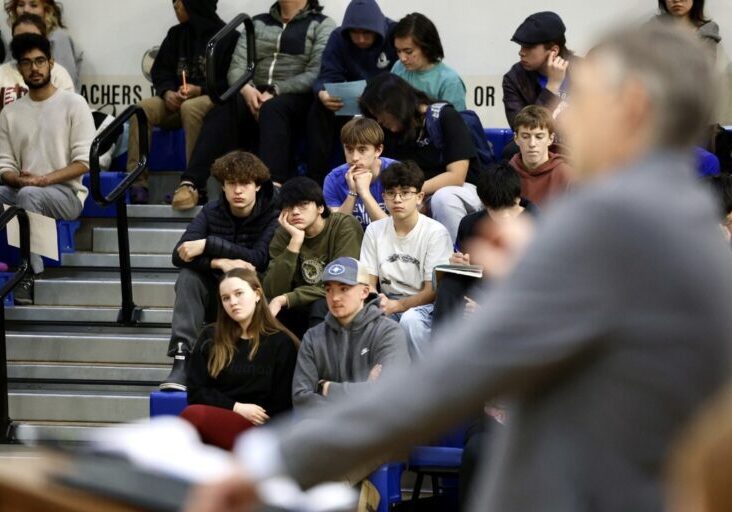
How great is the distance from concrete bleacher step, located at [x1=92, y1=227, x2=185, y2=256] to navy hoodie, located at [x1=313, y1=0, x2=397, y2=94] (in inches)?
50.8

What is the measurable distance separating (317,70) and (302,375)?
3.14 meters

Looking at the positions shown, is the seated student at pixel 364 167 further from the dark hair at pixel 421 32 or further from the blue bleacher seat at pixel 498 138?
the blue bleacher seat at pixel 498 138

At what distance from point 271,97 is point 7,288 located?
213 centimetres

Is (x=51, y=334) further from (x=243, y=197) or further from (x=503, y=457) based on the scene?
(x=503, y=457)

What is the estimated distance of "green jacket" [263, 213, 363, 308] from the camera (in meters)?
7.16

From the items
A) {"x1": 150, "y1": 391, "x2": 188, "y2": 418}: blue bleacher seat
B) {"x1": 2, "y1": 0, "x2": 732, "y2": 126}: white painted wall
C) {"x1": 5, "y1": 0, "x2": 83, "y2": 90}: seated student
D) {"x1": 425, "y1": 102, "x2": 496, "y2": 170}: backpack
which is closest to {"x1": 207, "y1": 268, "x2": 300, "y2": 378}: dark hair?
{"x1": 150, "y1": 391, "x2": 188, "y2": 418}: blue bleacher seat

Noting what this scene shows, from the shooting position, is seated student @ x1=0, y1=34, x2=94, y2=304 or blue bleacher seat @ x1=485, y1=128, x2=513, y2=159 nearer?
seated student @ x1=0, y1=34, x2=94, y2=304

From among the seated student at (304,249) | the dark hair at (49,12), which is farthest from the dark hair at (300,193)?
the dark hair at (49,12)

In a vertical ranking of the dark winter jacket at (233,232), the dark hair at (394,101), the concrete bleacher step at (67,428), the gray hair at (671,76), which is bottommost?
the concrete bleacher step at (67,428)

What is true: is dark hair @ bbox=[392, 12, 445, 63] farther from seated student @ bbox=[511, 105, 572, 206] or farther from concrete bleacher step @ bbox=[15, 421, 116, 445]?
concrete bleacher step @ bbox=[15, 421, 116, 445]

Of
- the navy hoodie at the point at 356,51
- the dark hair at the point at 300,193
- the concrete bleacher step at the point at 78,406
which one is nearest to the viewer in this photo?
the dark hair at the point at 300,193

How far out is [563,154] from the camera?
782 centimetres

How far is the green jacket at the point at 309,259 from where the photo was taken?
716 cm

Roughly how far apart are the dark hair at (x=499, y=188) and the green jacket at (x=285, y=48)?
8.46 ft
